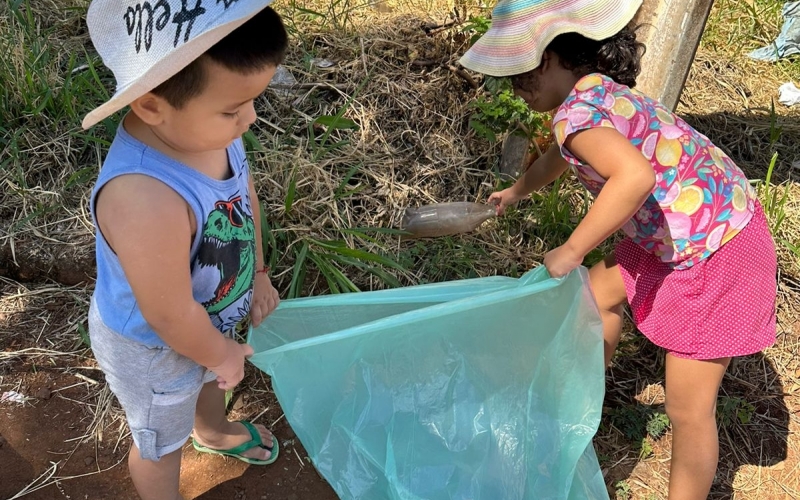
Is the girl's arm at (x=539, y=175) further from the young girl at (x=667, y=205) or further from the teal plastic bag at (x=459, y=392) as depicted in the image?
the teal plastic bag at (x=459, y=392)

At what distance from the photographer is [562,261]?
1.56 m

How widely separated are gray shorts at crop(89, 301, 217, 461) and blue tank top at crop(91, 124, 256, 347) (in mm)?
42

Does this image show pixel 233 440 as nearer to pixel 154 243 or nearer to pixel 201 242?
pixel 201 242

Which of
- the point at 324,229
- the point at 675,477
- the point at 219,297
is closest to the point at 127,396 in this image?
the point at 219,297

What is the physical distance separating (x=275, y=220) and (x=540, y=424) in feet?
4.02

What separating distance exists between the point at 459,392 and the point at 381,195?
1.09 meters

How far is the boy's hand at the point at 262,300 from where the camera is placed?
1624mm

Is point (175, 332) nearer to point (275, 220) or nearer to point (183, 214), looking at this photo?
point (183, 214)

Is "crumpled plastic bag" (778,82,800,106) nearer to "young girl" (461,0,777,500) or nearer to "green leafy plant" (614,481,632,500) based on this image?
"young girl" (461,0,777,500)

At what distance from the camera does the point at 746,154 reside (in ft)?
10.4

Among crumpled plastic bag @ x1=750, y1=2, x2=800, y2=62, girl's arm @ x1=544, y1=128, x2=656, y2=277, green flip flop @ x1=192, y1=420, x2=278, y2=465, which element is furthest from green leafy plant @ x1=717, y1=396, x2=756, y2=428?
crumpled plastic bag @ x1=750, y1=2, x2=800, y2=62

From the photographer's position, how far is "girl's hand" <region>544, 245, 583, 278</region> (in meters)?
1.55

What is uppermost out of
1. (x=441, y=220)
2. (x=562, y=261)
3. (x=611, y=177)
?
(x=611, y=177)

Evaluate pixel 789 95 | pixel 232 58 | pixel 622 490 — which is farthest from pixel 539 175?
pixel 789 95
